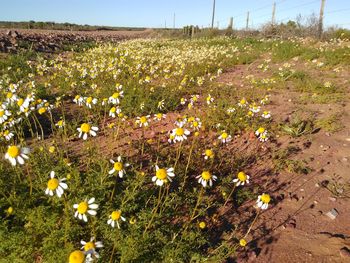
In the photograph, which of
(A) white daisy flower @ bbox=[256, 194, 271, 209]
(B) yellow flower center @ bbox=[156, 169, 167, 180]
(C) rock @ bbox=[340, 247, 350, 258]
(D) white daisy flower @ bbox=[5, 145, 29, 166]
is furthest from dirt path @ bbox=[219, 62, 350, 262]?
(D) white daisy flower @ bbox=[5, 145, 29, 166]

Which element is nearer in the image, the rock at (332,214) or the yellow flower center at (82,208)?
the yellow flower center at (82,208)

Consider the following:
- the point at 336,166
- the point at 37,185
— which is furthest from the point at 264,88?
the point at 37,185

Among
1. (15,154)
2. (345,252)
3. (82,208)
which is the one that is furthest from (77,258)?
(345,252)

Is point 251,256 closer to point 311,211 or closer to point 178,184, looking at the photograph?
point 311,211

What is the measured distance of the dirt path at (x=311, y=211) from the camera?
2.85 meters

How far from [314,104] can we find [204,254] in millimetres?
5216

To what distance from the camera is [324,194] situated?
3.72m

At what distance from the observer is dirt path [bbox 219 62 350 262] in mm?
2854

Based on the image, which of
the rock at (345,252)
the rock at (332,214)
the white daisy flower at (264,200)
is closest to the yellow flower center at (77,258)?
the white daisy flower at (264,200)

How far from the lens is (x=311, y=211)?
3447mm

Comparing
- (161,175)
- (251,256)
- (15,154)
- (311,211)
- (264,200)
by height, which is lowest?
(251,256)

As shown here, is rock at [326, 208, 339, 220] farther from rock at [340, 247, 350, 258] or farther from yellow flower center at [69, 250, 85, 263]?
yellow flower center at [69, 250, 85, 263]

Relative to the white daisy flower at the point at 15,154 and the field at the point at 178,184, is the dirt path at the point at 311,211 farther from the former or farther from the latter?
the white daisy flower at the point at 15,154

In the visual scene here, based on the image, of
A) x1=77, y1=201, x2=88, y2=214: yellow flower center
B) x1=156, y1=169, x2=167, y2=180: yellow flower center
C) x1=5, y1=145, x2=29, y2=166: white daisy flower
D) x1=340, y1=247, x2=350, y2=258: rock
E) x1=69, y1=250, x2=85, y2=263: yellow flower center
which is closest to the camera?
x1=69, y1=250, x2=85, y2=263: yellow flower center
